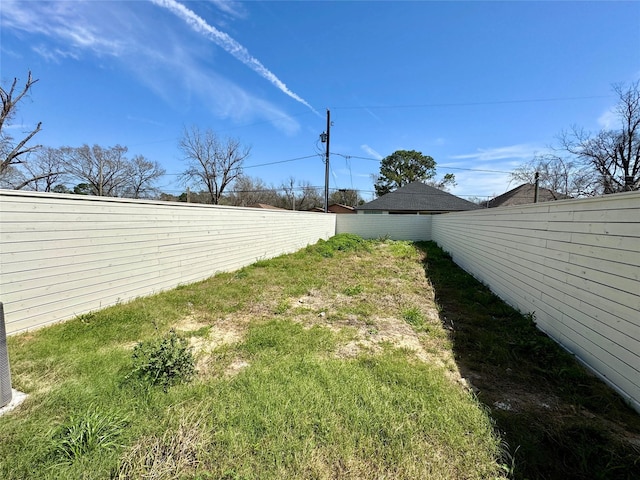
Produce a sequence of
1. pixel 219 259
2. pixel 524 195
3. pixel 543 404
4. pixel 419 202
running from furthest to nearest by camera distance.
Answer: pixel 524 195 → pixel 419 202 → pixel 219 259 → pixel 543 404

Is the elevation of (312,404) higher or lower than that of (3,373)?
lower

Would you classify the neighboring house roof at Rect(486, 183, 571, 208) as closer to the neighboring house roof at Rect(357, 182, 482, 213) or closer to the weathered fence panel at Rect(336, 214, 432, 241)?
the neighboring house roof at Rect(357, 182, 482, 213)

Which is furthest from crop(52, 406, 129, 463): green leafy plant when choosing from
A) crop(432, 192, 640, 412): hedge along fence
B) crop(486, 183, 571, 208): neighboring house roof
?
crop(486, 183, 571, 208): neighboring house roof

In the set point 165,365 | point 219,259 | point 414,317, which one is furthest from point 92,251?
point 414,317

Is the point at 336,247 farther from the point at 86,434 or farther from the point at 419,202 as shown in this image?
the point at 419,202

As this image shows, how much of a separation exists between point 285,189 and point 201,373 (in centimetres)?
3467

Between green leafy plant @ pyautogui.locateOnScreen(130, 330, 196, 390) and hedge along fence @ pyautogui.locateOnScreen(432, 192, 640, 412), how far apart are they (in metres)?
3.51

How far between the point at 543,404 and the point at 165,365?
3054mm

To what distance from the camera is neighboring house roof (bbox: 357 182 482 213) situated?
1963 centimetres

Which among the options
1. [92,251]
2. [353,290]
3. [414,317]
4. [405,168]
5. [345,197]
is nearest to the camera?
[92,251]

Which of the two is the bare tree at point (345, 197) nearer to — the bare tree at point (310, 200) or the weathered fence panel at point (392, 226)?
the bare tree at point (310, 200)

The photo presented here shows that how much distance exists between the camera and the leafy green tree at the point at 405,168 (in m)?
32.6

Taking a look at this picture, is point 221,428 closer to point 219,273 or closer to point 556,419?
point 556,419

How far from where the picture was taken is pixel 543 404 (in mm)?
2031
